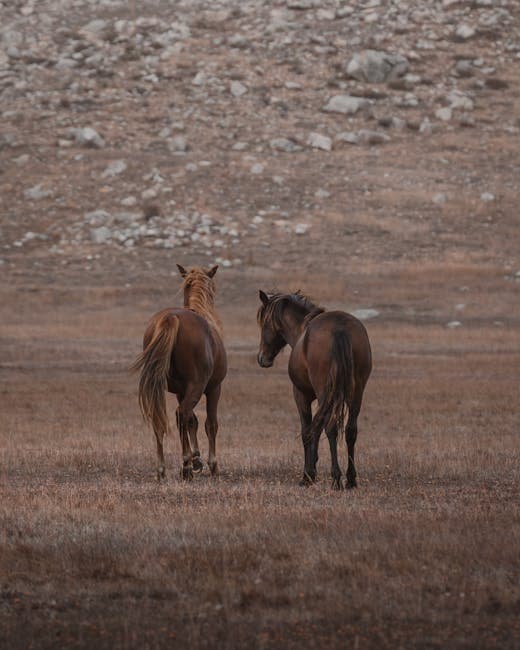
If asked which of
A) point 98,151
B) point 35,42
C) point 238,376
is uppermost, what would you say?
point 35,42

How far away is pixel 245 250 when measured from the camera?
47.3 meters

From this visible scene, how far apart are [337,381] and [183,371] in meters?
2.22

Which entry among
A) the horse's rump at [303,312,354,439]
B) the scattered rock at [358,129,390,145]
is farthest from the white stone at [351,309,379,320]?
the horse's rump at [303,312,354,439]

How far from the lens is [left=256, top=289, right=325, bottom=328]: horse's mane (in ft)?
45.8

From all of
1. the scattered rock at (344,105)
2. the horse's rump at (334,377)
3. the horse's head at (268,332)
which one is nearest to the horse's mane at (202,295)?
the horse's head at (268,332)

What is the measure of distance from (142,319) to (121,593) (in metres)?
31.4

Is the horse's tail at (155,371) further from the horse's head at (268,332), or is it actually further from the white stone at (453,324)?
the white stone at (453,324)

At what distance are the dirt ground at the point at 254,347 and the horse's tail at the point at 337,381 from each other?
80cm

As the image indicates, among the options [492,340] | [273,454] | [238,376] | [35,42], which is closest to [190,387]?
[273,454]

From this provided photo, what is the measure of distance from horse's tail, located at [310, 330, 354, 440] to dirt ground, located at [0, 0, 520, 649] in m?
0.80

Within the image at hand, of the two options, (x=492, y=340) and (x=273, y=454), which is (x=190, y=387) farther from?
(x=492, y=340)

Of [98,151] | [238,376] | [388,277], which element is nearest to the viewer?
[238,376]

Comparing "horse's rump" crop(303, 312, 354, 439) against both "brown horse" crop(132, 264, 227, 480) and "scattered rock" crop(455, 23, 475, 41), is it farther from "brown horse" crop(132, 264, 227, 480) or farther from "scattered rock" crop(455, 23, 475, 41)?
"scattered rock" crop(455, 23, 475, 41)

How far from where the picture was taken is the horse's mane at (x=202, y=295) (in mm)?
15148
